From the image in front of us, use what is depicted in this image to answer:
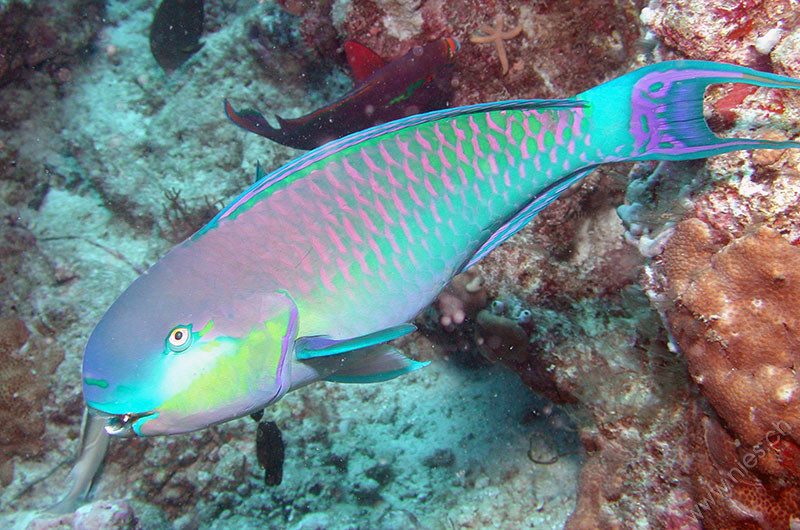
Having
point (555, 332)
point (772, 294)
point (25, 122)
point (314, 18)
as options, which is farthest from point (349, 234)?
point (25, 122)

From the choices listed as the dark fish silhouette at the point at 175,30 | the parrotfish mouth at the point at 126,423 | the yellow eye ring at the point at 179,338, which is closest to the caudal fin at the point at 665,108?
the yellow eye ring at the point at 179,338

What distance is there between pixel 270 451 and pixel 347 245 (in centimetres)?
322

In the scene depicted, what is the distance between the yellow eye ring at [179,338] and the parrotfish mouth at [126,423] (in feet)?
0.82

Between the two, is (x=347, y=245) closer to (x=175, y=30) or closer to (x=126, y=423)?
(x=126, y=423)

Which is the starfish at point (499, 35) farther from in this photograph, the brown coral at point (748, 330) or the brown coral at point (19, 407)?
the brown coral at point (19, 407)

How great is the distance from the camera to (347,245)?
80.0 inches

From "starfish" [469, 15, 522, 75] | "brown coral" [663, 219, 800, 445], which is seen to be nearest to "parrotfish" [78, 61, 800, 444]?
"brown coral" [663, 219, 800, 445]

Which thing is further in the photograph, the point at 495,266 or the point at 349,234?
the point at 495,266

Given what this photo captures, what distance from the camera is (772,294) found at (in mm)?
2094

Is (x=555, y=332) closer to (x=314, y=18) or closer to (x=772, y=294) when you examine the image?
(x=772, y=294)

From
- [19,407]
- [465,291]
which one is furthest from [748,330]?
[19,407]

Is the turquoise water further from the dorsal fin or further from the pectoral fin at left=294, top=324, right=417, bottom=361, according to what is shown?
the dorsal fin

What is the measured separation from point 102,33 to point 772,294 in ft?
32.0

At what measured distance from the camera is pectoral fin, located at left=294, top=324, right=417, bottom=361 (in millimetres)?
1763
